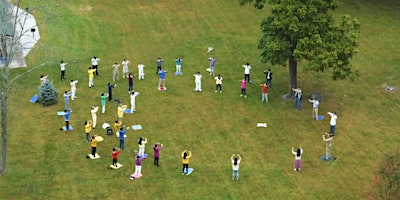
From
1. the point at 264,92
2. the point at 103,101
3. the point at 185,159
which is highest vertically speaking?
the point at 264,92

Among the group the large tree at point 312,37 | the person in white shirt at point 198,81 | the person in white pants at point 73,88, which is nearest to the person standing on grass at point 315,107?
the large tree at point 312,37

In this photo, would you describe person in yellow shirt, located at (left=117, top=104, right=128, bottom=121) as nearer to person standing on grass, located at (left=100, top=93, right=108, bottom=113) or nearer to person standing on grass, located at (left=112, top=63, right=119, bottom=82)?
person standing on grass, located at (left=100, top=93, right=108, bottom=113)

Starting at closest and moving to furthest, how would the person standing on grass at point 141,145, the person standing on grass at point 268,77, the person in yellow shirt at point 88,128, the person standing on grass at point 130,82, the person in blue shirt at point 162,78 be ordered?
the person standing on grass at point 141,145 → the person in yellow shirt at point 88,128 → the person standing on grass at point 130,82 → the person in blue shirt at point 162,78 → the person standing on grass at point 268,77

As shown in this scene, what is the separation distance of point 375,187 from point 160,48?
22840 mm

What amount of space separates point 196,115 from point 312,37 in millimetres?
8227

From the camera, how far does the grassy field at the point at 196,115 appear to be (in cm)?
3394

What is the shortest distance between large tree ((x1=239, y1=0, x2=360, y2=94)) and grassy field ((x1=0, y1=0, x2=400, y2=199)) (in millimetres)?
3327

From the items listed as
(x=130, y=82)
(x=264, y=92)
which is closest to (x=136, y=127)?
(x=130, y=82)

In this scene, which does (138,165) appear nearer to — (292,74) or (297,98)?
(297,98)

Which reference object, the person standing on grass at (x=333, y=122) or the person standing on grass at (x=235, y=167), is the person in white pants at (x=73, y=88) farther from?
the person standing on grass at (x=333, y=122)

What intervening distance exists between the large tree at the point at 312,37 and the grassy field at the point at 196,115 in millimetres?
3327

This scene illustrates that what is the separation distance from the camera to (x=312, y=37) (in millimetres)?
40469

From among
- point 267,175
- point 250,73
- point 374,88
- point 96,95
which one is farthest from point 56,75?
point 374,88

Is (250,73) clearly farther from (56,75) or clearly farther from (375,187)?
(375,187)
